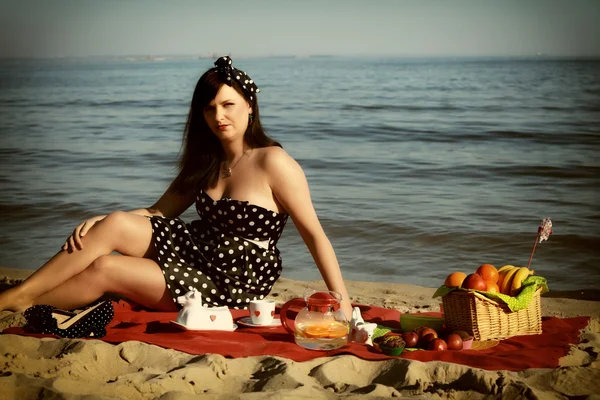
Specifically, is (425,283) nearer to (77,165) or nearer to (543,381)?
(543,381)

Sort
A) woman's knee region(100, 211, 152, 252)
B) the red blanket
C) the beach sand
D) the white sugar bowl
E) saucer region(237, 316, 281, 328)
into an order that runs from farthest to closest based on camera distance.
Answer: woman's knee region(100, 211, 152, 252) < saucer region(237, 316, 281, 328) < the white sugar bowl < the red blanket < the beach sand

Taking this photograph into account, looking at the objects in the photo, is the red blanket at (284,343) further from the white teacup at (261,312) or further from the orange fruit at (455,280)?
the orange fruit at (455,280)

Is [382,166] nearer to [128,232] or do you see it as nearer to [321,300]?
[128,232]

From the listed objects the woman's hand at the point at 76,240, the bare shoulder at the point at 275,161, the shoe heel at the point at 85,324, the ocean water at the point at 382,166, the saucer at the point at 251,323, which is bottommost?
the ocean water at the point at 382,166

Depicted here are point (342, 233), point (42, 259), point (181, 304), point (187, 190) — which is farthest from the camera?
point (342, 233)

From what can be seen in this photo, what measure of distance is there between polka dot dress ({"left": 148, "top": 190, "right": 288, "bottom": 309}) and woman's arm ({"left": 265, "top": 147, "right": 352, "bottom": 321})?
0.11 metres

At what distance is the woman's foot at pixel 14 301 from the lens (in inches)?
143

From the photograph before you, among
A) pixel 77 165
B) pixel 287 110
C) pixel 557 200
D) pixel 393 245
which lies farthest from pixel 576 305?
pixel 287 110

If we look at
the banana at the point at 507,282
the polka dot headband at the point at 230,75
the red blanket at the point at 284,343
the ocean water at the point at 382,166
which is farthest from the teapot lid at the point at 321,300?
the ocean water at the point at 382,166

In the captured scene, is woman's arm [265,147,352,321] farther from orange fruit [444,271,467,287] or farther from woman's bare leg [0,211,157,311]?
woman's bare leg [0,211,157,311]

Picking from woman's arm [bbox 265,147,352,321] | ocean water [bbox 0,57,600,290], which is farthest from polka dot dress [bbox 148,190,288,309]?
ocean water [bbox 0,57,600,290]

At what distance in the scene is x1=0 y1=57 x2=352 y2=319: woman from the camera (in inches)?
144

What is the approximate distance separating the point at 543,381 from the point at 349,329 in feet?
2.72

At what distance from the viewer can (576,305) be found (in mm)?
4527
